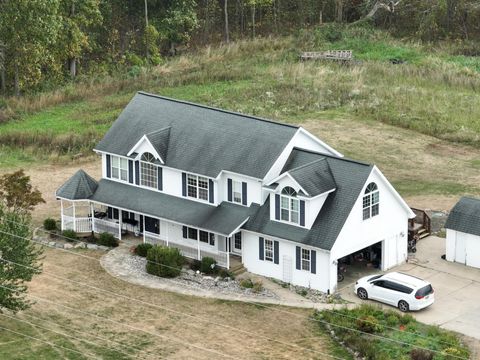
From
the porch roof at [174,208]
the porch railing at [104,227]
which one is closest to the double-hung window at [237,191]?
the porch roof at [174,208]

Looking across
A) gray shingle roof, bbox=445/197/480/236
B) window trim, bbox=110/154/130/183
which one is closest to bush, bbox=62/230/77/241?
window trim, bbox=110/154/130/183

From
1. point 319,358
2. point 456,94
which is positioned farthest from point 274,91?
point 319,358

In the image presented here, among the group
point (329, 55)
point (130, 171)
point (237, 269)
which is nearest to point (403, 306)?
point (237, 269)

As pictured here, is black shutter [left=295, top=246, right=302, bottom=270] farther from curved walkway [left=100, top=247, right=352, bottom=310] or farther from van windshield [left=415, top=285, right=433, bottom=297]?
van windshield [left=415, top=285, right=433, bottom=297]

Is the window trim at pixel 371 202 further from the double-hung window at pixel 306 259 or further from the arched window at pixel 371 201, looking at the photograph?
the double-hung window at pixel 306 259

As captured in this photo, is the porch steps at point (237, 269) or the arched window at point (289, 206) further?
the porch steps at point (237, 269)

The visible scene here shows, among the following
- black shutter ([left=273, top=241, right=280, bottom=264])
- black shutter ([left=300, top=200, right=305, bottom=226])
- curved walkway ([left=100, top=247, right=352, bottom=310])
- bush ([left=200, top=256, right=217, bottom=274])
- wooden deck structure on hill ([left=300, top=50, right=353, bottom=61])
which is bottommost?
curved walkway ([left=100, top=247, right=352, bottom=310])
